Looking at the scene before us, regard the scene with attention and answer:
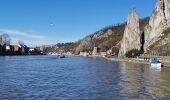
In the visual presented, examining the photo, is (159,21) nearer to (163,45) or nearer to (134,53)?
(134,53)

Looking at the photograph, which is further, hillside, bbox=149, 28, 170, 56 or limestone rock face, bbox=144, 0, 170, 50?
limestone rock face, bbox=144, 0, 170, 50

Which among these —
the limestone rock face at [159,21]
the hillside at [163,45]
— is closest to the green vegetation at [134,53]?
the limestone rock face at [159,21]

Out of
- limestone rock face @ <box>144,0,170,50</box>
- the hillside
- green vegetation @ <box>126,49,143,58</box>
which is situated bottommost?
green vegetation @ <box>126,49,143,58</box>

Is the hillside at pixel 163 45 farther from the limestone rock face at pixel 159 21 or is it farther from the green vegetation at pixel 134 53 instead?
the green vegetation at pixel 134 53

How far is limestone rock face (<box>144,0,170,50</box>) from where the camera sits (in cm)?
17141

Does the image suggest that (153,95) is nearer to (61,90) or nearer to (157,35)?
(61,90)

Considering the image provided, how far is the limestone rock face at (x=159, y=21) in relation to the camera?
562 feet

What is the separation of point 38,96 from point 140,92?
35.2ft

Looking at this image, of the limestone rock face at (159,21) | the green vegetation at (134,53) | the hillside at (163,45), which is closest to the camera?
the hillside at (163,45)

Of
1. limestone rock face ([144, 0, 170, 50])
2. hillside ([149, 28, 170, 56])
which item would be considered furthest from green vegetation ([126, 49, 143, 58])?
hillside ([149, 28, 170, 56])

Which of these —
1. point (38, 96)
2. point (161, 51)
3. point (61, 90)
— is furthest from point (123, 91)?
point (161, 51)

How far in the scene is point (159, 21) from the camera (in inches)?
6929

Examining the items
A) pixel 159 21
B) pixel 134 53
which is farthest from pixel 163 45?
pixel 134 53

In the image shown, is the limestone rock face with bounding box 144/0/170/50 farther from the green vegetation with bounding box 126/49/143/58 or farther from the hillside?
the hillside
